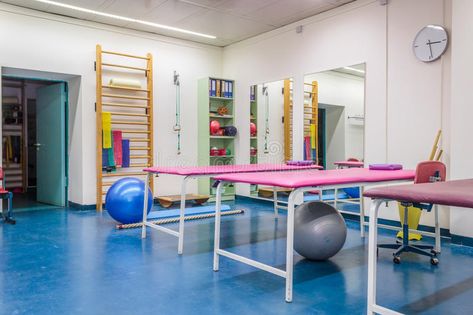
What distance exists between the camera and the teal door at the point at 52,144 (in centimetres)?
612

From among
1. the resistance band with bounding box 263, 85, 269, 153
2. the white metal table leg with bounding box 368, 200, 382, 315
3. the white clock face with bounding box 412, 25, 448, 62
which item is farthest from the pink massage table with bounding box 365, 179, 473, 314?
the resistance band with bounding box 263, 85, 269, 153

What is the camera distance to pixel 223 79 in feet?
23.2

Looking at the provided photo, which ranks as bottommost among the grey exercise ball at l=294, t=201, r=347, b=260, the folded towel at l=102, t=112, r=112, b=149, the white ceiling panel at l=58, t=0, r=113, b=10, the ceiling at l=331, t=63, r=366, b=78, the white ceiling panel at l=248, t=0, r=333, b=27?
the grey exercise ball at l=294, t=201, r=347, b=260

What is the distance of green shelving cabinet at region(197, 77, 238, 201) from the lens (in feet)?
22.5

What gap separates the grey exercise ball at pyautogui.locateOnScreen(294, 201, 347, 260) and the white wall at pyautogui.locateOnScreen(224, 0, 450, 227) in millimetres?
1727

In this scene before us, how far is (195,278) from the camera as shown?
9.30 feet

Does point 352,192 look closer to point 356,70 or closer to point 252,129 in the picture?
point 356,70

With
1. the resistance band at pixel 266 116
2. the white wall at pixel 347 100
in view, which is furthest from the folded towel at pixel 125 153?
the white wall at pixel 347 100

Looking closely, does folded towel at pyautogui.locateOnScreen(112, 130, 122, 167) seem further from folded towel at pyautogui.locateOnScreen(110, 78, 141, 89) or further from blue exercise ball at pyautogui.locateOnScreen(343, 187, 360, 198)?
blue exercise ball at pyautogui.locateOnScreen(343, 187, 360, 198)

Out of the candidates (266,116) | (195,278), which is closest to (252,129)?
(266,116)

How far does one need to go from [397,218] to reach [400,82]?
1.62 m

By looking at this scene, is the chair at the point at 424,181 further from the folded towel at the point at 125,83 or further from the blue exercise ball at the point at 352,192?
the folded towel at the point at 125,83

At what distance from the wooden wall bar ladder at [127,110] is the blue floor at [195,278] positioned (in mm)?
1884

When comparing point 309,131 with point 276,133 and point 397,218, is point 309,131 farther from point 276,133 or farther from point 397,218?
point 397,218
